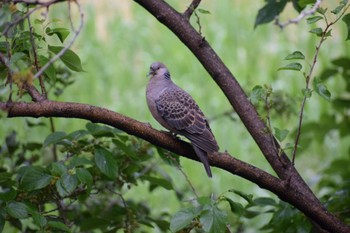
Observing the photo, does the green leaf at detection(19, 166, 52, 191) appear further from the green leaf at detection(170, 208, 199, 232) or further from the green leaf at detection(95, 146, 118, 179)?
the green leaf at detection(170, 208, 199, 232)

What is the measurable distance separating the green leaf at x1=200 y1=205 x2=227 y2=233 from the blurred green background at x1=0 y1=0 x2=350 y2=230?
3.59 metres

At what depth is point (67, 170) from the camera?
286 cm

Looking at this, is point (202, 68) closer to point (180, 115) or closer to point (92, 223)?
point (180, 115)

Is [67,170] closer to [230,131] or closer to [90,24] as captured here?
[230,131]

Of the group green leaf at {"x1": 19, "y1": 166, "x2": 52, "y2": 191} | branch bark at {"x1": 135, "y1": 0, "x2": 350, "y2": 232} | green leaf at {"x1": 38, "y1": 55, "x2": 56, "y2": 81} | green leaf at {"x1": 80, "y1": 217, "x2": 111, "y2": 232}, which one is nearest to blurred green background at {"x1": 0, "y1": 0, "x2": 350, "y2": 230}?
green leaf at {"x1": 80, "y1": 217, "x2": 111, "y2": 232}

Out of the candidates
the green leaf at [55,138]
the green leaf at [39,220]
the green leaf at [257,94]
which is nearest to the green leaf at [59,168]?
the green leaf at [55,138]

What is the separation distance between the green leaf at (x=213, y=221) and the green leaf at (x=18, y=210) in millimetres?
722

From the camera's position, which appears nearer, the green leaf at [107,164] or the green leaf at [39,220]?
the green leaf at [39,220]

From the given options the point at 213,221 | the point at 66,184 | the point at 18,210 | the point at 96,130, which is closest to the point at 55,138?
the point at 96,130

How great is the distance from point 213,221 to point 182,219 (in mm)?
118

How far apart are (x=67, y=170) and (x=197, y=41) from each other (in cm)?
82

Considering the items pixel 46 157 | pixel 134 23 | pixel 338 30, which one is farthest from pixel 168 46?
pixel 46 157

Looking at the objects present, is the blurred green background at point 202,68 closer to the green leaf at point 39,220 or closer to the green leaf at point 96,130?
the green leaf at point 96,130

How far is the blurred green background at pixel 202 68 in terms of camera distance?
6691mm
